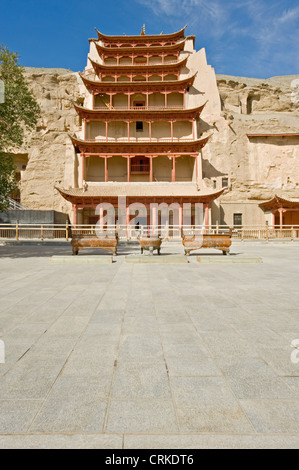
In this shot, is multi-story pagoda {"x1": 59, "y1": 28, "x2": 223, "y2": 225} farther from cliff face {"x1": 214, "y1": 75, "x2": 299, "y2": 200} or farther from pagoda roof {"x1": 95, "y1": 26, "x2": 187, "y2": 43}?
cliff face {"x1": 214, "y1": 75, "x2": 299, "y2": 200}

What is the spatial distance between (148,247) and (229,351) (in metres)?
7.51

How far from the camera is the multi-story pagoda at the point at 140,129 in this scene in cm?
2478

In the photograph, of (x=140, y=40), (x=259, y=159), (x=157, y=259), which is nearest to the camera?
(x=157, y=259)

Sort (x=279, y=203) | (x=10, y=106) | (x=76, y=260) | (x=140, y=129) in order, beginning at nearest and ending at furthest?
(x=76, y=260) < (x=10, y=106) < (x=279, y=203) < (x=140, y=129)

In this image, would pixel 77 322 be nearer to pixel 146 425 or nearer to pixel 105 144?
pixel 146 425

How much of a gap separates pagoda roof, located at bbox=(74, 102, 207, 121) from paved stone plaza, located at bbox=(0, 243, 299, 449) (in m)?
26.0

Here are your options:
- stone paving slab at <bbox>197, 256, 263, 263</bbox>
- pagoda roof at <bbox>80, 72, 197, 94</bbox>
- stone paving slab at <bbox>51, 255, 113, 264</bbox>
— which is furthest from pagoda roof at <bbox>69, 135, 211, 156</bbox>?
stone paving slab at <bbox>51, 255, 113, 264</bbox>

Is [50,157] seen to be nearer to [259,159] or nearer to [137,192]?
[137,192]

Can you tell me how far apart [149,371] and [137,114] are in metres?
28.4

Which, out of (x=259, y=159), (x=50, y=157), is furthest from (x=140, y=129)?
(x=259, y=159)

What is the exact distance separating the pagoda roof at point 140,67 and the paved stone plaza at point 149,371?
31078 mm

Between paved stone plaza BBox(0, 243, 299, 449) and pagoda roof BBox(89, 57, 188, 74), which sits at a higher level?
pagoda roof BBox(89, 57, 188, 74)

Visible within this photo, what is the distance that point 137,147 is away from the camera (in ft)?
87.4

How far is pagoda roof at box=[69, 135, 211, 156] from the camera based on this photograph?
25953 mm
